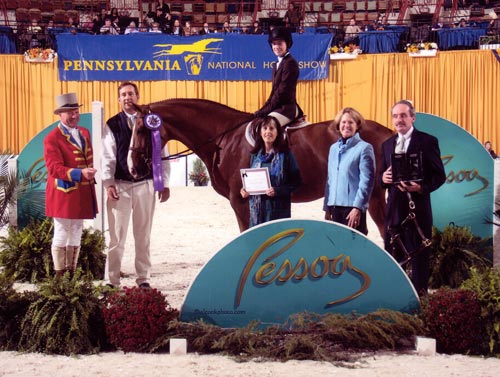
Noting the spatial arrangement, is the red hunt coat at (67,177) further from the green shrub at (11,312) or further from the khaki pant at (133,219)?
the green shrub at (11,312)

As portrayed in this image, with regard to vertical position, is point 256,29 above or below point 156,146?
above

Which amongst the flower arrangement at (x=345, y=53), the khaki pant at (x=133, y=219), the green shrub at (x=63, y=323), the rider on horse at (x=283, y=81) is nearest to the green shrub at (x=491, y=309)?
the rider on horse at (x=283, y=81)

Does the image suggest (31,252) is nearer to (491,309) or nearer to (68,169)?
(68,169)

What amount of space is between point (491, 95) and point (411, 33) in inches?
92.1

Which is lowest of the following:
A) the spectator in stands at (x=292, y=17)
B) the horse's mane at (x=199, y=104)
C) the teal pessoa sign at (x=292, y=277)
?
the teal pessoa sign at (x=292, y=277)

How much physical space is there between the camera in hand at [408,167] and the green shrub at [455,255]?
146cm

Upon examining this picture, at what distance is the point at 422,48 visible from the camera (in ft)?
48.5

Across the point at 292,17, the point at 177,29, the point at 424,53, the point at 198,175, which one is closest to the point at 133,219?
the point at 198,175

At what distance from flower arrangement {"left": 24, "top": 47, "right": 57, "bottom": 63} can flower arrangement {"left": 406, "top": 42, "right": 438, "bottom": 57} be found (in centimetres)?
797

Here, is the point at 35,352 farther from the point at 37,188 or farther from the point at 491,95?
the point at 491,95

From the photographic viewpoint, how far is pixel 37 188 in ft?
18.6

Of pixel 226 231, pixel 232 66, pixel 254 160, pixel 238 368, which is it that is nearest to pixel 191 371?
pixel 238 368

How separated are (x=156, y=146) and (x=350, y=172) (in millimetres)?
1312

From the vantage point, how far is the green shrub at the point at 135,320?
3.49 m
